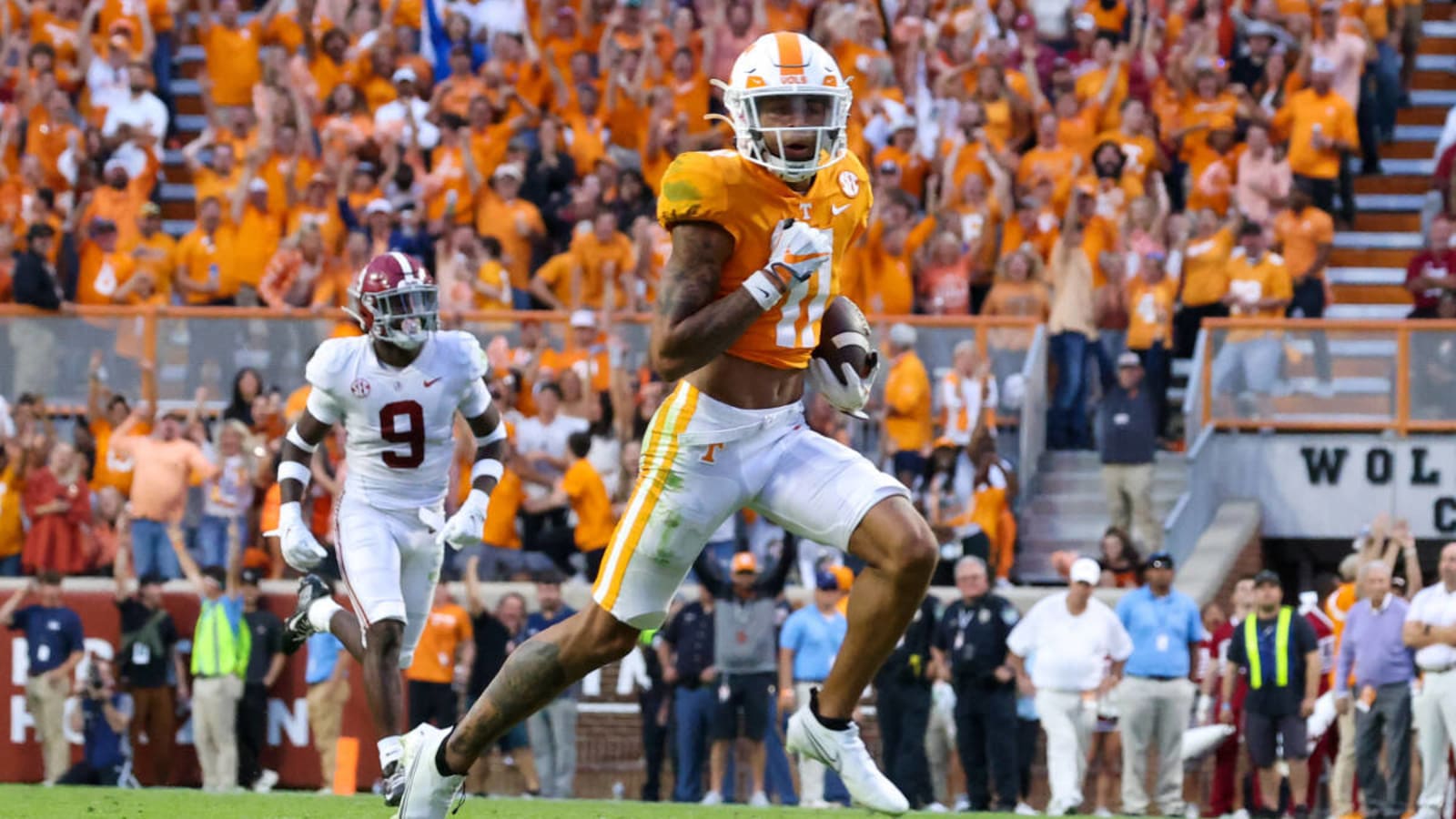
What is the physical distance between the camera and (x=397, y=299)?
31.9 ft

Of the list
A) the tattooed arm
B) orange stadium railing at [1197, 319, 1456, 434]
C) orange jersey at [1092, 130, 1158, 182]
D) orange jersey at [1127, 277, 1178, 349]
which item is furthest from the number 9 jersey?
orange jersey at [1092, 130, 1158, 182]

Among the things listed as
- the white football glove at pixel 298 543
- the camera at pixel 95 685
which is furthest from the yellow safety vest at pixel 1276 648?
the camera at pixel 95 685

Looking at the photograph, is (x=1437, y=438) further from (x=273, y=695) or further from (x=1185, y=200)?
(x=273, y=695)

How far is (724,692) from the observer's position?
1530cm

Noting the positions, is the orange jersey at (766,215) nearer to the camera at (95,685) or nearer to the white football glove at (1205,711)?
the white football glove at (1205,711)

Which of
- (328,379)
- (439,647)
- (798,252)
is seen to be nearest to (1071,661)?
(439,647)

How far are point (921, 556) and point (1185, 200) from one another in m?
11.4

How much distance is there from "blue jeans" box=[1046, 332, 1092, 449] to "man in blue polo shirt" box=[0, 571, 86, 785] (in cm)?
675

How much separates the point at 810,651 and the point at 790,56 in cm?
826

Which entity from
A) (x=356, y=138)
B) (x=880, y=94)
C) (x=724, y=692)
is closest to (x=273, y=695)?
(x=724, y=692)

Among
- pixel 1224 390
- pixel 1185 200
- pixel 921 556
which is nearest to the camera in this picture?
pixel 921 556

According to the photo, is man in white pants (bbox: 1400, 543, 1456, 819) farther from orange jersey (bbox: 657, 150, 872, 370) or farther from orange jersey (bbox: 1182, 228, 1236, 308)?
orange jersey (bbox: 657, 150, 872, 370)

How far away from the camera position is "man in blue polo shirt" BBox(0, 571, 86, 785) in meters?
16.2

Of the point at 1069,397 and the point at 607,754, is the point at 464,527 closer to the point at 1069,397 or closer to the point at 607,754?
the point at 607,754
